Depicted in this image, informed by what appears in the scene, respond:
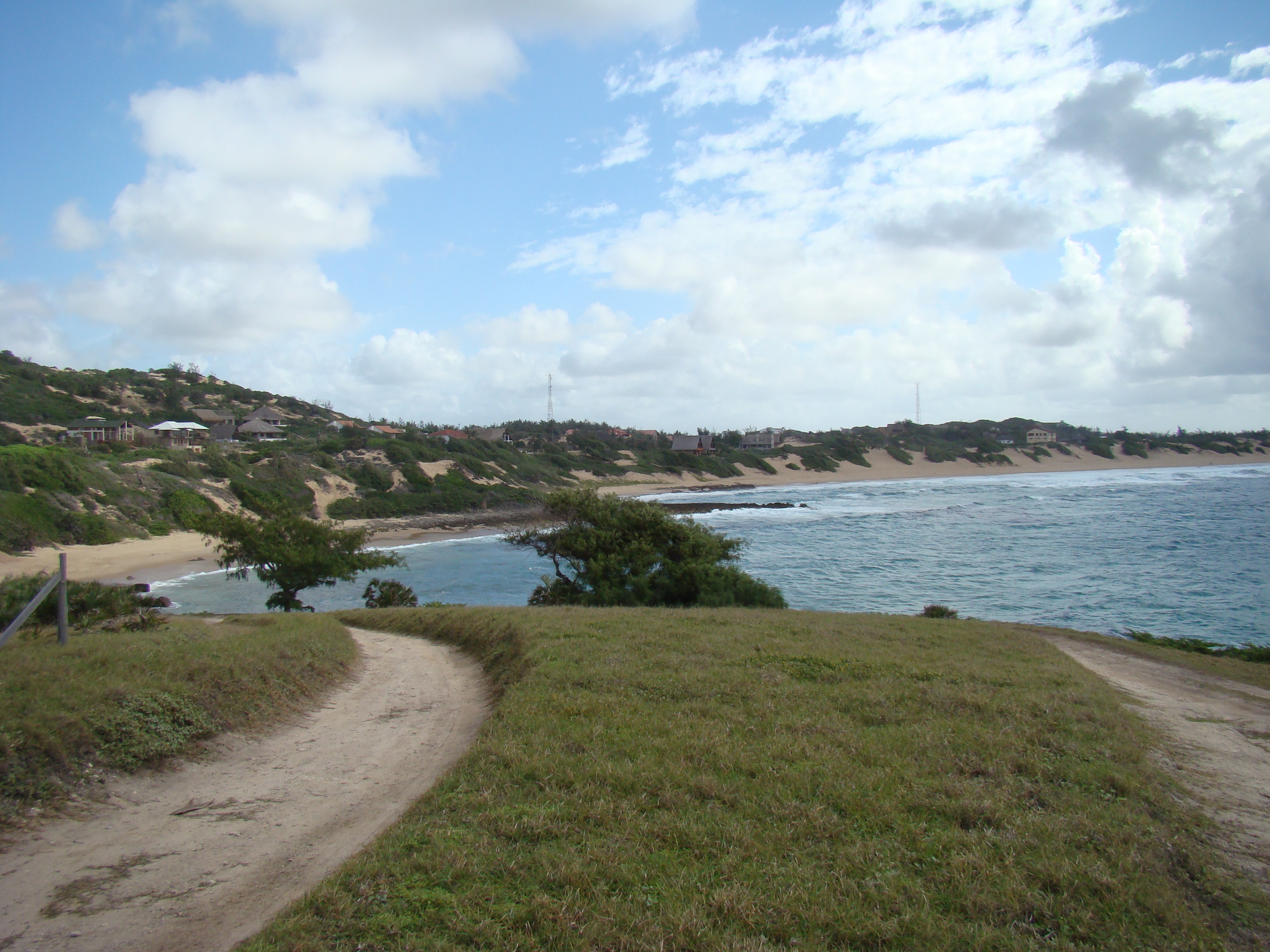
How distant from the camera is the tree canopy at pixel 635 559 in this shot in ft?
68.0

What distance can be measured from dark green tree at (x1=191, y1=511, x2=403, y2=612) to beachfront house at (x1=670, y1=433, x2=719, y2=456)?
8153 cm

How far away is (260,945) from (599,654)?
6.78 meters

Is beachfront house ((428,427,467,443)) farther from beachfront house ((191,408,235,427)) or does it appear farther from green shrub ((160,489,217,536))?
green shrub ((160,489,217,536))

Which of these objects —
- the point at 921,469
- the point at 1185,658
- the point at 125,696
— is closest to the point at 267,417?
the point at 125,696

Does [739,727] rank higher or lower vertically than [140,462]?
lower

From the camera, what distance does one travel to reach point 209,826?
565 cm

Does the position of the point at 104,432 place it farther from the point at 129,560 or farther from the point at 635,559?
the point at 635,559

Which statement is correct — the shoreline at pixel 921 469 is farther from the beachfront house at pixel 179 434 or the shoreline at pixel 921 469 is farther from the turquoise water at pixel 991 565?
the beachfront house at pixel 179 434

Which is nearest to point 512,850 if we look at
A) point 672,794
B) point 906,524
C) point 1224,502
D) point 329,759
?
point 672,794

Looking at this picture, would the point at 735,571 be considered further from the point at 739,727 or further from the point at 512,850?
the point at 512,850

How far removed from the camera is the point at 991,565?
3619 centimetres

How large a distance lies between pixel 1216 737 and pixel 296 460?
59257 millimetres

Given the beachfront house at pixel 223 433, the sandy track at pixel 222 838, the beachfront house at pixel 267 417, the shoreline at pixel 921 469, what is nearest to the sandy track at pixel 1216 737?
the sandy track at pixel 222 838

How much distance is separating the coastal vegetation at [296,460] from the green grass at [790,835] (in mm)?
21522
